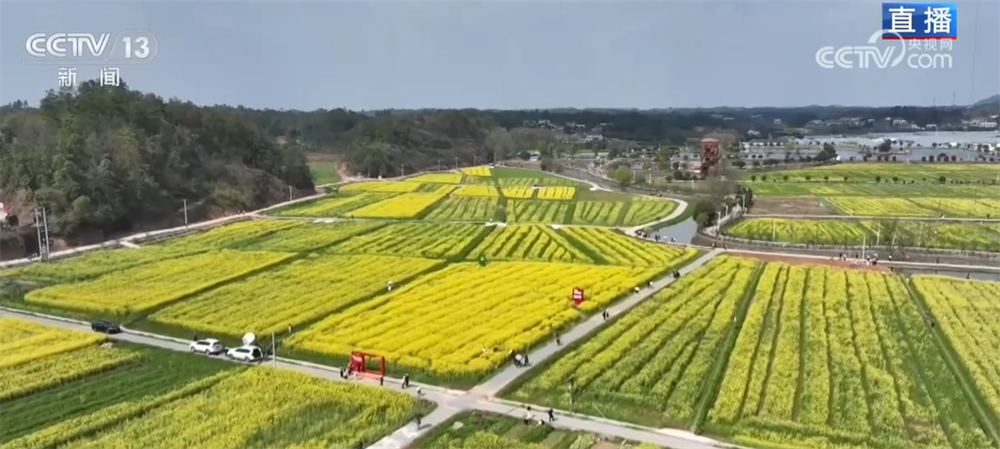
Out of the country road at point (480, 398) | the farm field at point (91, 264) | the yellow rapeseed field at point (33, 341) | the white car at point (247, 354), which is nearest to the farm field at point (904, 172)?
the farm field at point (91, 264)

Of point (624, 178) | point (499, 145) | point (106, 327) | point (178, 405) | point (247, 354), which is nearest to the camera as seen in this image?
point (178, 405)

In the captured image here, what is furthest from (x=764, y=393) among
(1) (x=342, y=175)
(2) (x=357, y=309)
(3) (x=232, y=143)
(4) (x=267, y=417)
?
(1) (x=342, y=175)

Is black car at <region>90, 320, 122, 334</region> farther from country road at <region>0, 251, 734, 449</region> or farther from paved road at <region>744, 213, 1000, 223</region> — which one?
paved road at <region>744, 213, 1000, 223</region>

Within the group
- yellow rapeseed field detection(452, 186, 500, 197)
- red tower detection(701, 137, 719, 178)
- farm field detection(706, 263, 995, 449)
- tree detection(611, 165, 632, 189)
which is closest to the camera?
farm field detection(706, 263, 995, 449)

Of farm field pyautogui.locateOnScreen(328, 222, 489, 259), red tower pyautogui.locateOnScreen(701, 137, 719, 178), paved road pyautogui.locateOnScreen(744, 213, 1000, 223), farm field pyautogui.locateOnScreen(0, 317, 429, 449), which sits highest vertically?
red tower pyautogui.locateOnScreen(701, 137, 719, 178)

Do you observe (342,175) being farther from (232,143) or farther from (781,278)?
(781,278)

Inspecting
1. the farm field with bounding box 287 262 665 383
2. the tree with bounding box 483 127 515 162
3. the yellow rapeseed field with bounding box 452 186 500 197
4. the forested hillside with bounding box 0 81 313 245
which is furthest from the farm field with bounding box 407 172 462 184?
the farm field with bounding box 287 262 665 383

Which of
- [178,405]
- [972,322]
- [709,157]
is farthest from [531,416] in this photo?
[709,157]

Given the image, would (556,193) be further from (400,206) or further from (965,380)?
(965,380)
